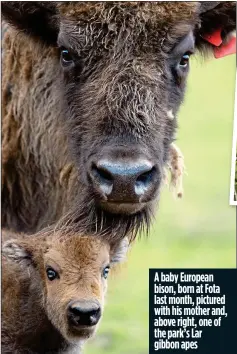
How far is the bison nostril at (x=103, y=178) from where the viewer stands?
5586mm

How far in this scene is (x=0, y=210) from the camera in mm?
→ 6676

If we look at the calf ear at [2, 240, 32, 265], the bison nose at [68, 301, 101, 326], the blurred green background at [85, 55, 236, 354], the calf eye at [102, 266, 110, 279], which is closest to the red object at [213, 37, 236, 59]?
the calf eye at [102, 266, 110, 279]

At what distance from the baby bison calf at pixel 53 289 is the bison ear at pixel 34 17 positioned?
1054 millimetres

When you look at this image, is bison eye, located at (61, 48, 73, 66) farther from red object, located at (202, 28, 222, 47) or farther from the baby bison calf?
the baby bison calf

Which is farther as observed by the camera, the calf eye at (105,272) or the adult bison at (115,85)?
the calf eye at (105,272)

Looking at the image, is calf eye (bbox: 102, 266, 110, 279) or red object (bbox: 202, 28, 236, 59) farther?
red object (bbox: 202, 28, 236, 59)

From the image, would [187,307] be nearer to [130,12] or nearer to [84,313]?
[84,313]

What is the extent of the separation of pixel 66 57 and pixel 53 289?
116 cm

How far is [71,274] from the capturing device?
5922 millimetres

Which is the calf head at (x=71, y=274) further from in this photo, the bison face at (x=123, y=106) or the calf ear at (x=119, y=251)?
the bison face at (x=123, y=106)

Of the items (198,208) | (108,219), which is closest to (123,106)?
(108,219)

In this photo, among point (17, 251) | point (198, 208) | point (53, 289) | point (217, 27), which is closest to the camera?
point (53, 289)

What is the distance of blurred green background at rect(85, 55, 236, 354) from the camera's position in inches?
361

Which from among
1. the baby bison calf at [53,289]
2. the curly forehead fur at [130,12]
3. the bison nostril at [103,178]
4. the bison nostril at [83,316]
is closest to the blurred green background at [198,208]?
the baby bison calf at [53,289]
